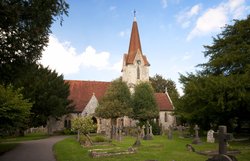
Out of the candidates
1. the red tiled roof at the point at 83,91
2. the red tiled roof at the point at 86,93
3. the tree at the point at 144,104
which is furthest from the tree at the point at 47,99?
the tree at the point at 144,104

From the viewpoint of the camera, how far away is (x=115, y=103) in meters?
43.0

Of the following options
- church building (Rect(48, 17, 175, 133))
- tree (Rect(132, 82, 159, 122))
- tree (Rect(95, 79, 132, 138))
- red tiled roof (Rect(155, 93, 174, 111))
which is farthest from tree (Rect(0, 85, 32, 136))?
red tiled roof (Rect(155, 93, 174, 111))

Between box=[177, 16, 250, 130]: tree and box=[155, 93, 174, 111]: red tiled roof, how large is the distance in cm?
2496

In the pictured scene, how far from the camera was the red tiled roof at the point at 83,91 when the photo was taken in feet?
169

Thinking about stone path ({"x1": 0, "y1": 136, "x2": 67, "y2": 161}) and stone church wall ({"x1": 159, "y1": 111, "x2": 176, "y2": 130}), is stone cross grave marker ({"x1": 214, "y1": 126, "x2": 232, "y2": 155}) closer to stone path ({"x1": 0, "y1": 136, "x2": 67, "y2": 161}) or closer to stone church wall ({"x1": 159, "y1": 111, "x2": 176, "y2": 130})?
stone path ({"x1": 0, "y1": 136, "x2": 67, "y2": 161})

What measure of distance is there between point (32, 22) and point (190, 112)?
22.1 meters

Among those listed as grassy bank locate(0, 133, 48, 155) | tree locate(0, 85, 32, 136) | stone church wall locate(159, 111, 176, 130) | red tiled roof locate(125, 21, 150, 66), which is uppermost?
red tiled roof locate(125, 21, 150, 66)

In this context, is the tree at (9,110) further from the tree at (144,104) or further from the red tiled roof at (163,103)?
the red tiled roof at (163,103)

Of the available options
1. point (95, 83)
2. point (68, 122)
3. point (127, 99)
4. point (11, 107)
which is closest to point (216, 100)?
point (11, 107)

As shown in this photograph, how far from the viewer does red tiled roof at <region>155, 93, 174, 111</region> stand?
57.0 metres

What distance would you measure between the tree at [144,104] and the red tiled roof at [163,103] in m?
8.13

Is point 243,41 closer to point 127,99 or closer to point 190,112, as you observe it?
point 190,112

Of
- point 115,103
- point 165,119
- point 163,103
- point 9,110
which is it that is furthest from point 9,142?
point 163,103

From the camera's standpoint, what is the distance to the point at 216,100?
23.9 meters
